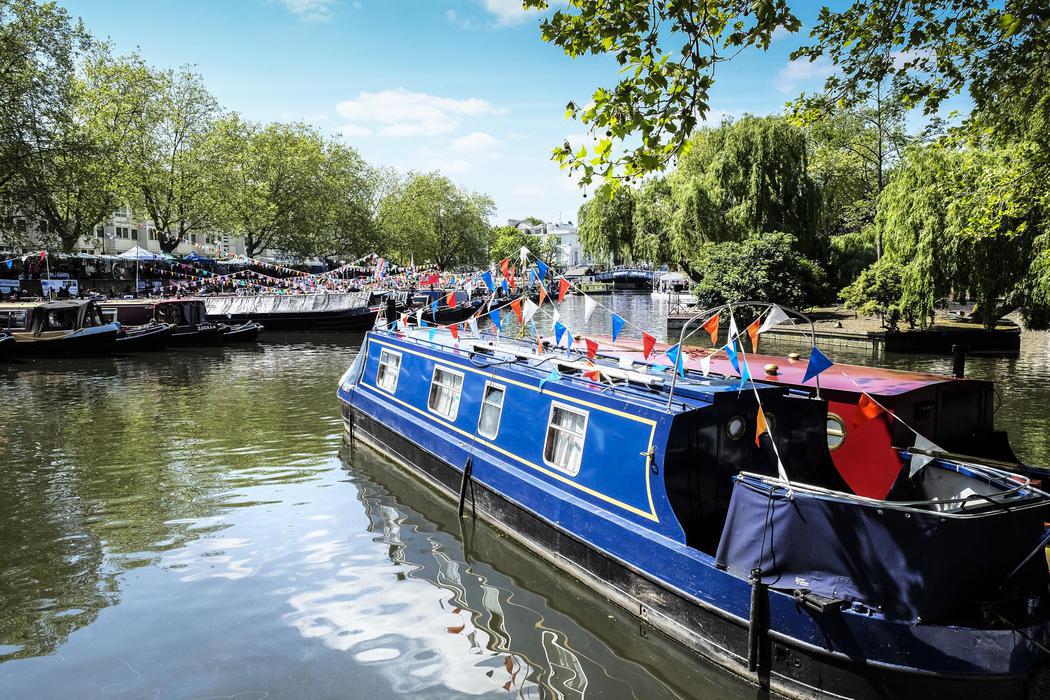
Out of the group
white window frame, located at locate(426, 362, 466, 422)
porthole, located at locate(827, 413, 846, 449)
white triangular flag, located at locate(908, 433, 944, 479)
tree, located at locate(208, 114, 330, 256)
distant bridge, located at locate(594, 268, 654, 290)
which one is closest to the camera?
white triangular flag, located at locate(908, 433, 944, 479)

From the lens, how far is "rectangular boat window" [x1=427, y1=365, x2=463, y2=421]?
10.4m

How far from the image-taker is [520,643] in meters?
6.68

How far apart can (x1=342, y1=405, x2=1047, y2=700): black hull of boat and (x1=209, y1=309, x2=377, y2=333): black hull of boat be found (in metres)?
31.3

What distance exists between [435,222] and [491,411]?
2605 inches

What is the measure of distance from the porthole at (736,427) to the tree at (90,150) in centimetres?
3099

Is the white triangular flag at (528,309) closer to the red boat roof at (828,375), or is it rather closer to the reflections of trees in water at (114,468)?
the red boat roof at (828,375)

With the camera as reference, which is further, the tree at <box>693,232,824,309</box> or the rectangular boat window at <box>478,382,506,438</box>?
the tree at <box>693,232,824,309</box>

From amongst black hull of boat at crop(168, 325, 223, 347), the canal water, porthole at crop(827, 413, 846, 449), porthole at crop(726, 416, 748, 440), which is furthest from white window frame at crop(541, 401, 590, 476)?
black hull of boat at crop(168, 325, 223, 347)

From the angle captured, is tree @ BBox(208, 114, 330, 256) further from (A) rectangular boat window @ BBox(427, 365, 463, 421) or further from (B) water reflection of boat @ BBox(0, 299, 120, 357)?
(A) rectangular boat window @ BBox(427, 365, 463, 421)

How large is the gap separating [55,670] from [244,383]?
15564 mm

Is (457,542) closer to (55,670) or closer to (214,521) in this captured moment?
(214,521)

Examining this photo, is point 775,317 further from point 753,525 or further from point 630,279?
point 630,279

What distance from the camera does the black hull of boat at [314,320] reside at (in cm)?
3869

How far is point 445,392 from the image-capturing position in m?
10.8
